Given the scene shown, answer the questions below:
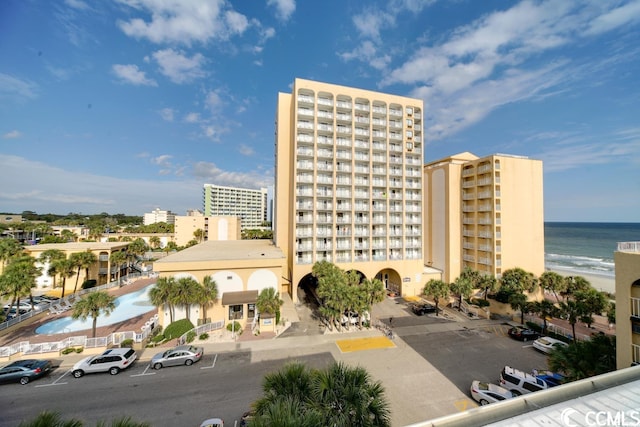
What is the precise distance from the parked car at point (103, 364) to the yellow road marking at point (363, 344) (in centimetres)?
1741

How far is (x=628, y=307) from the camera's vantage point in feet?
43.5

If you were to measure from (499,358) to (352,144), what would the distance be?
32104 millimetres

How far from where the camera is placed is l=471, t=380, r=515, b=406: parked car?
49.7 feet

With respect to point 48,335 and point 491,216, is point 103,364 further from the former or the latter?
point 491,216

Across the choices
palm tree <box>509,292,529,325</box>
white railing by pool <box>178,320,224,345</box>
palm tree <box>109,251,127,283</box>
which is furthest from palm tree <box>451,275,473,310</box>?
palm tree <box>109,251,127,283</box>

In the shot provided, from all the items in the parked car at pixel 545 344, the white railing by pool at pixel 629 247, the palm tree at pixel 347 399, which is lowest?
the parked car at pixel 545 344

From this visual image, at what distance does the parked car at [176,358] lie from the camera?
19.8m

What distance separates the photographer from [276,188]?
150 ft

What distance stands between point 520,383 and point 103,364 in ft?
94.7

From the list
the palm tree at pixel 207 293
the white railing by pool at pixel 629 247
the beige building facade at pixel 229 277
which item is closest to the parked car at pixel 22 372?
the beige building facade at pixel 229 277

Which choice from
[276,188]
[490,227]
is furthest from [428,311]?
[276,188]

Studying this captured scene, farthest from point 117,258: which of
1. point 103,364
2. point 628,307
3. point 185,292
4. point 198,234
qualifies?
point 628,307

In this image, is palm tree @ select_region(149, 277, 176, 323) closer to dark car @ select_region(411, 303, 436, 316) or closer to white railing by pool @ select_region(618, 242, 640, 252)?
dark car @ select_region(411, 303, 436, 316)

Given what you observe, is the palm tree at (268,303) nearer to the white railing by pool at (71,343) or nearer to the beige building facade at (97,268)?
the white railing by pool at (71,343)
